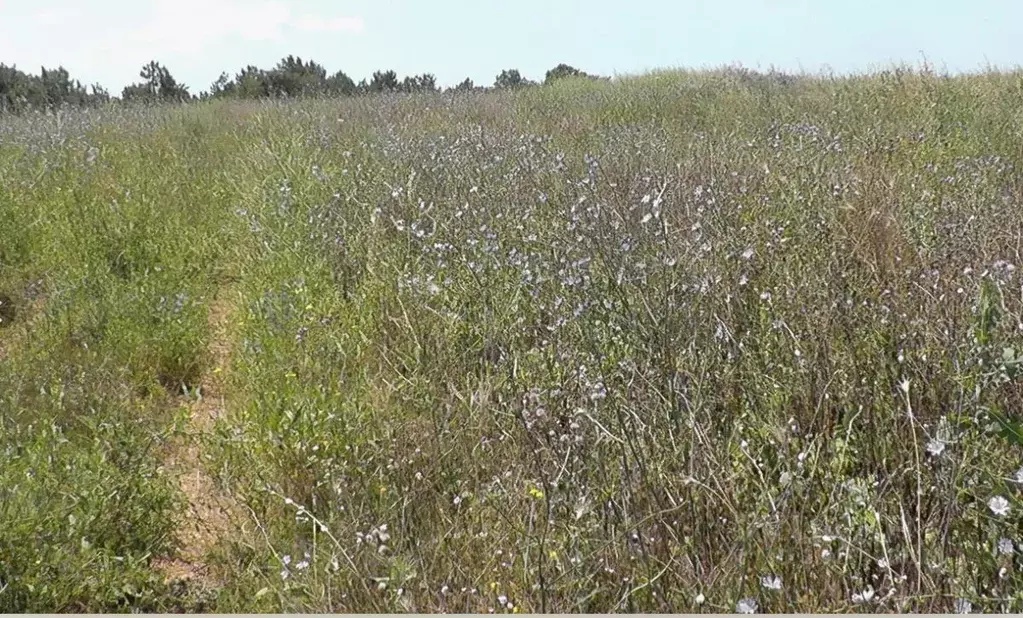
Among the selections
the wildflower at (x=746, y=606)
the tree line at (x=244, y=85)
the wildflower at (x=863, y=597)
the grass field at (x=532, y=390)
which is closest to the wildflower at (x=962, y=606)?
the grass field at (x=532, y=390)

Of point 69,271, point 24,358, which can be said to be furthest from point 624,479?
point 69,271

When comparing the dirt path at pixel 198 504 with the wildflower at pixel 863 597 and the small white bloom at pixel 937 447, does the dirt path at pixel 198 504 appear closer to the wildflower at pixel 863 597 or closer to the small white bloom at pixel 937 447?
the wildflower at pixel 863 597

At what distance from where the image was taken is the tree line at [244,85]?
515 inches

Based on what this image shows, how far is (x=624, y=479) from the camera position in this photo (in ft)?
5.80

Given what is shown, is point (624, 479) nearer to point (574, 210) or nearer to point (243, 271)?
point (574, 210)

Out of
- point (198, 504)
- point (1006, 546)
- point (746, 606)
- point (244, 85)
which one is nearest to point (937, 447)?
point (1006, 546)

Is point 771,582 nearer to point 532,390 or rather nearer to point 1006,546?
point 1006,546

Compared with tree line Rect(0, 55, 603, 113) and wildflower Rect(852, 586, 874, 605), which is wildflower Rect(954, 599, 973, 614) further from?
tree line Rect(0, 55, 603, 113)

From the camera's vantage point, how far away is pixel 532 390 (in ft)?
7.23

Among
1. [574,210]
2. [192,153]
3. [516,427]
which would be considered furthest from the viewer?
[192,153]

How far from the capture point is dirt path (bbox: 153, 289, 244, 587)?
7.24 ft

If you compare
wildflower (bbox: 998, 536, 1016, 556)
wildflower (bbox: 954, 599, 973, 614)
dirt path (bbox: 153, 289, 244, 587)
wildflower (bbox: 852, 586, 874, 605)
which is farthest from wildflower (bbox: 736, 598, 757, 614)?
dirt path (bbox: 153, 289, 244, 587)

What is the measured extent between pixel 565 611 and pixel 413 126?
6.85m

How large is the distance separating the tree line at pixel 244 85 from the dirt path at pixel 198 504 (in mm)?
9496
